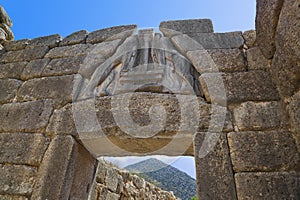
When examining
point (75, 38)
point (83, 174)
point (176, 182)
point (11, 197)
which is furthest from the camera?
point (176, 182)

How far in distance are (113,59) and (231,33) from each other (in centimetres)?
151

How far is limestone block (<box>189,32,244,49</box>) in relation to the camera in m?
2.79

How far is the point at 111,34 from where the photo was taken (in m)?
3.21

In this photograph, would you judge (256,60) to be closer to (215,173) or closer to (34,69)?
(215,173)

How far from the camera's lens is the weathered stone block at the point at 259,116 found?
2102 millimetres

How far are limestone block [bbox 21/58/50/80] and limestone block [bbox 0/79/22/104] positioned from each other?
0.13 meters

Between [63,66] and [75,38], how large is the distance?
58 cm

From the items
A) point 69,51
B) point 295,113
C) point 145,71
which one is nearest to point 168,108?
point 145,71

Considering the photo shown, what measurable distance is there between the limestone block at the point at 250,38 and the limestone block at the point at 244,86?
1.47ft

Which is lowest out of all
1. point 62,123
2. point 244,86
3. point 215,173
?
point 215,173

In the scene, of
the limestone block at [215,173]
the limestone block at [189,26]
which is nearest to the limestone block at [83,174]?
the limestone block at [215,173]

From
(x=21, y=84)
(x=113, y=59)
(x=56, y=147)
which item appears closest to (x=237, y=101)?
(x=113, y=59)

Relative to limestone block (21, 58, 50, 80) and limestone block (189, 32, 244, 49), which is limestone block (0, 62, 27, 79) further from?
limestone block (189, 32, 244, 49)

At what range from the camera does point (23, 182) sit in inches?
86.7
